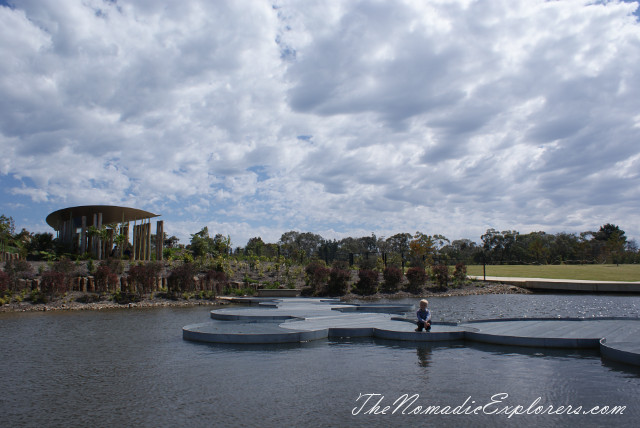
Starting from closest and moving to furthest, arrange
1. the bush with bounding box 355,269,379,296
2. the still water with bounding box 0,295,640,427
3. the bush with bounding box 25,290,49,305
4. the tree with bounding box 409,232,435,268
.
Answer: the still water with bounding box 0,295,640,427 → the bush with bounding box 25,290,49,305 → the bush with bounding box 355,269,379,296 → the tree with bounding box 409,232,435,268

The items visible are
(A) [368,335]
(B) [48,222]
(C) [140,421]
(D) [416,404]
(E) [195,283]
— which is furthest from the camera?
(B) [48,222]

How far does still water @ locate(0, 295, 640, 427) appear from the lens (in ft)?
17.7

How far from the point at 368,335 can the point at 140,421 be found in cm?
656

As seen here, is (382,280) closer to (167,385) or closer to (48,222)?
(167,385)

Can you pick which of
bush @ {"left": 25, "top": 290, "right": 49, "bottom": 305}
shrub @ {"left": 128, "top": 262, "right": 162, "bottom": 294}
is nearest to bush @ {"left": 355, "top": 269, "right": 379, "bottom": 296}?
shrub @ {"left": 128, "top": 262, "right": 162, "bottom": 294}

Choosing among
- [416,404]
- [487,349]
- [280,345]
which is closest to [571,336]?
[487,349]

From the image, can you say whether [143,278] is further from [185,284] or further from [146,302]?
[185,284]

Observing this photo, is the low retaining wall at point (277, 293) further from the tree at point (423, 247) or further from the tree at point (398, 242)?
the tree at point (398, 242)

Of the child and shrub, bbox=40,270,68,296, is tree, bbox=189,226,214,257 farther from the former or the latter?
the child

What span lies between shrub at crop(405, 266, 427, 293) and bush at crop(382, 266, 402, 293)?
83 centimetres

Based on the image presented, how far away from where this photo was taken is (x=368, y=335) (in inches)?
432

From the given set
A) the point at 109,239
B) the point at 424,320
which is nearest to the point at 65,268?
the point at 109,239

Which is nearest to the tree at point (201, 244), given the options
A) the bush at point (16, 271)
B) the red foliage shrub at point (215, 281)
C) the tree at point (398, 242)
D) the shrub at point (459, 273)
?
the red foliage shrub at point (215, 281)

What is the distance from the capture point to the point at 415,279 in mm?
28031
